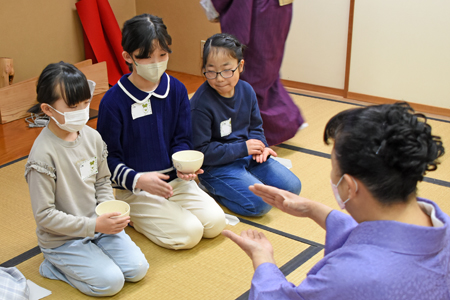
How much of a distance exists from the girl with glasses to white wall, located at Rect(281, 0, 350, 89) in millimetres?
1909

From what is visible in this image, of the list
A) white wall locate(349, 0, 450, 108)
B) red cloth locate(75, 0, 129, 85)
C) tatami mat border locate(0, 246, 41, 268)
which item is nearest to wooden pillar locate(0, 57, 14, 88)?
red cloth locate(75, 0, 129, 85)

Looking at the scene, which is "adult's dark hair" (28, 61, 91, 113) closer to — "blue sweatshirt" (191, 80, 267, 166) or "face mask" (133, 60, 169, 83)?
"face mask" (133, 60, 169, 83)

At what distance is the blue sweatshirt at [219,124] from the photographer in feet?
7.50

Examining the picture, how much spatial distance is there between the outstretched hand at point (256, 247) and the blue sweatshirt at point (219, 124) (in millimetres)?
966

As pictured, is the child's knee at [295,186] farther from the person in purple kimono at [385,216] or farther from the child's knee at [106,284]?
the person in purple kimono at [385,216]

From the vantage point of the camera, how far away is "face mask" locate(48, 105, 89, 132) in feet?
5.43

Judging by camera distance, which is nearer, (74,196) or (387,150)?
(387,150)

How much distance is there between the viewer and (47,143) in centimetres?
168

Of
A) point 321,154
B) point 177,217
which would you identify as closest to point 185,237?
point 177,217

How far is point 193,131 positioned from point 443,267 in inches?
56.9

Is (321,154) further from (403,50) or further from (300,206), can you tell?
(300,206)

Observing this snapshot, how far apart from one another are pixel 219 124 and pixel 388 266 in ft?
4.74

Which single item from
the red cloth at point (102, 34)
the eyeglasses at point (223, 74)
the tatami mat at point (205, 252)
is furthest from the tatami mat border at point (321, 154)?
the red cloth at point (102, 34)

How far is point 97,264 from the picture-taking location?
1.73 m
